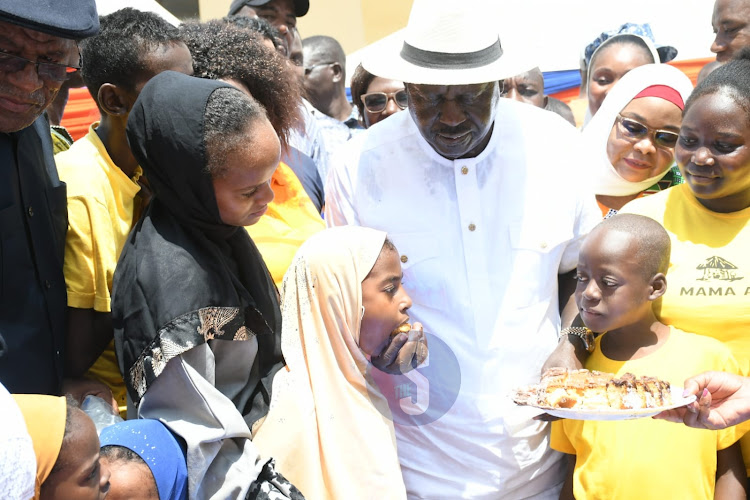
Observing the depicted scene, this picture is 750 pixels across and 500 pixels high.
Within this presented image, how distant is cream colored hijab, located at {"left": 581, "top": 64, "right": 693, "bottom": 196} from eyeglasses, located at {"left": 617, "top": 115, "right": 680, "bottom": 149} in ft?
0.32

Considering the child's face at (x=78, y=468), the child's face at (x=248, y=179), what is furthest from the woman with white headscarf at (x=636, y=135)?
the child's face at (x=78, y=468)

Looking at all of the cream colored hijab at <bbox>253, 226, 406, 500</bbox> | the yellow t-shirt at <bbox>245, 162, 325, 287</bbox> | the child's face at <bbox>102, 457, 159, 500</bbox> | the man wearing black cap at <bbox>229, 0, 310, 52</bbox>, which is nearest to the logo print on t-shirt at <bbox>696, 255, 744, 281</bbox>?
the cream colored hijab at <bbox>253, 226, 406, 500</bbox>

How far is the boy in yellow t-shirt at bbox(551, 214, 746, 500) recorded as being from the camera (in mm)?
2543

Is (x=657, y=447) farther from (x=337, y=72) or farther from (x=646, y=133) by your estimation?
(x=337, y=72)

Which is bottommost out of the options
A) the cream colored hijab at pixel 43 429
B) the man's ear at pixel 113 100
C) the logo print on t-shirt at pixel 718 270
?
the logo print on t-shirt at pixel 718 270

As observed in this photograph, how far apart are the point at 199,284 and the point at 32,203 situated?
50 cm

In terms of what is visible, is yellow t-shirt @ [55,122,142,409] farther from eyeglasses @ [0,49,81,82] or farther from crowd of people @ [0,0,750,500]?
eyeglasses @ [0,49,81,82]

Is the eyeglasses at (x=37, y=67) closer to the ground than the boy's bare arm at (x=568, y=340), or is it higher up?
higher up

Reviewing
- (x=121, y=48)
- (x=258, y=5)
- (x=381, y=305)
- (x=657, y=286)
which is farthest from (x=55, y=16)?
(x=258, y=5)

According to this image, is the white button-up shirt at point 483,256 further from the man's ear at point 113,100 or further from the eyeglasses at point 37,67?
the eyeglasses at point 37,67

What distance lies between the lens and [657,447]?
8.40ft

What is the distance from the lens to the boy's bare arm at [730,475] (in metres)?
2.61

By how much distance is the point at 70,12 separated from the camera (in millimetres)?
2135

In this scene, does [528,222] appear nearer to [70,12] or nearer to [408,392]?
[408,392]
